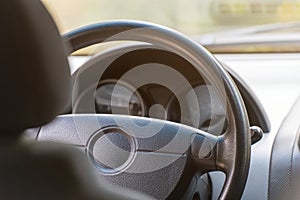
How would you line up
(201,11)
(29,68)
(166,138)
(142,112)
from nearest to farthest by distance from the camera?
(29,68) → (166,138) → (142,112) → (201,11)

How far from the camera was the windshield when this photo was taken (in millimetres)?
2340

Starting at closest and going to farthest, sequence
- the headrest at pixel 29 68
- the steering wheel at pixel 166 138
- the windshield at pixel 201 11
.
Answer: the headrest at pixel 29 68, the steering wheel at pixel 166 138, the windshield at pixel 201 11

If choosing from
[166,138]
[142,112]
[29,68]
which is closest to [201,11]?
[142,112]

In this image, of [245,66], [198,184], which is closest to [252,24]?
[245,66]

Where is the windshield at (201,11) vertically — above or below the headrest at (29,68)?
below

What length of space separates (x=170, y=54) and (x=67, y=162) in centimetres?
95

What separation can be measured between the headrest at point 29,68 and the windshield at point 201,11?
56.1 inches

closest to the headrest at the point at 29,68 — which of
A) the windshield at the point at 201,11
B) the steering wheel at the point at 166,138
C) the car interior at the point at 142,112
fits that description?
the car interior at the point at 142,112

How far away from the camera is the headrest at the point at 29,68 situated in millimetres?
869

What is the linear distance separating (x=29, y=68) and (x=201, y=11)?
1.57 m

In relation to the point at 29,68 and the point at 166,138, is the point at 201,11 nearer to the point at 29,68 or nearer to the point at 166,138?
the point at 166,138

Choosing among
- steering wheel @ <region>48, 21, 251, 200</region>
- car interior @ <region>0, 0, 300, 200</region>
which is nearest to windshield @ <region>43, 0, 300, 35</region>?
car interior @ <region>0, 0, 300, 200</region>

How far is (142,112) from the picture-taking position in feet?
6.53

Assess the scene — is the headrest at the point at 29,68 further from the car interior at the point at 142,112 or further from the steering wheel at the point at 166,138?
the steering wheel at the point at 166,138
